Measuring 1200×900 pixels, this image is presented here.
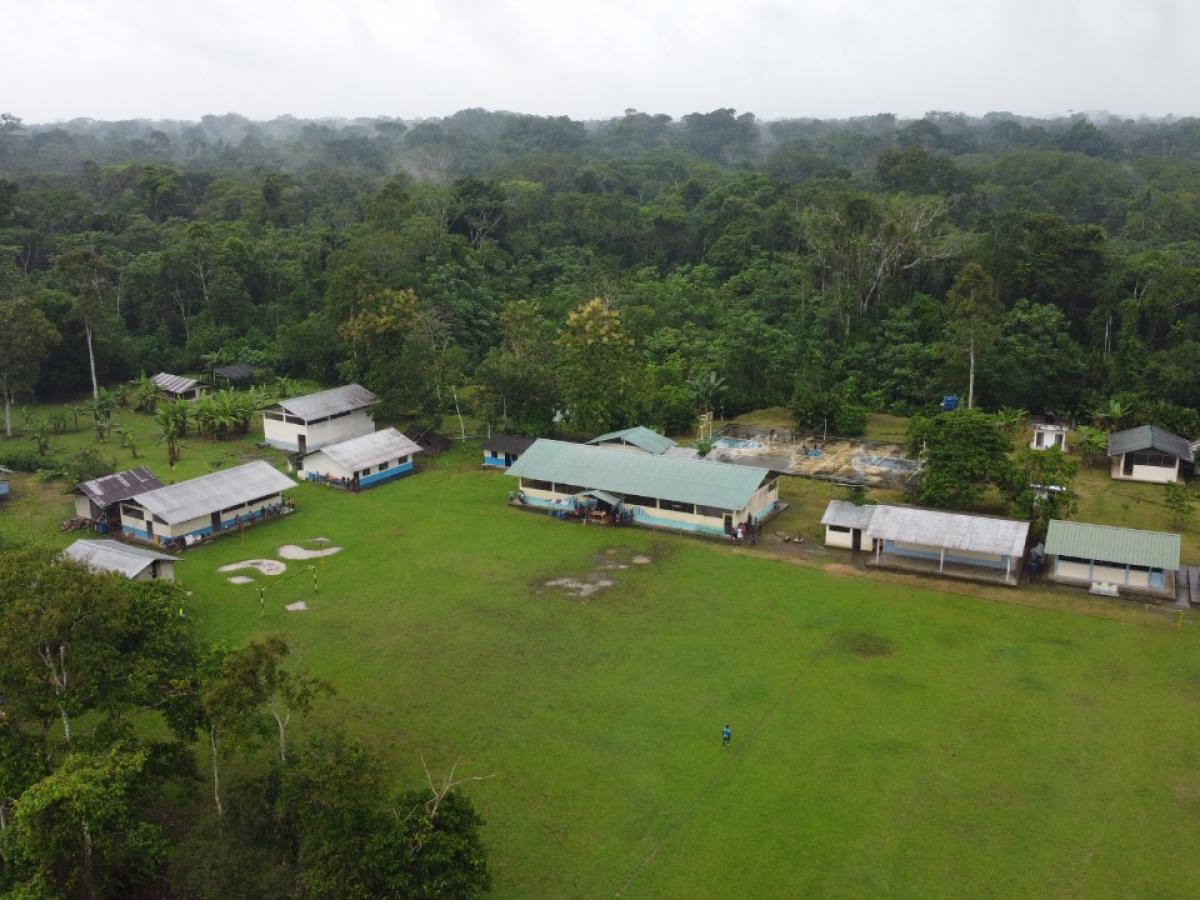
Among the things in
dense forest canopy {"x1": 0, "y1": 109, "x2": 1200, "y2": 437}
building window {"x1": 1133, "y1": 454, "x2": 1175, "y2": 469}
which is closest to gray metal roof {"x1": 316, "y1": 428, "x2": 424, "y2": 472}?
dense forest canopy {"x1": 0, "y1": 109, "x2": 1200, "y2": 437}

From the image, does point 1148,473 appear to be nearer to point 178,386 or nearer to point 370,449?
point 370,449

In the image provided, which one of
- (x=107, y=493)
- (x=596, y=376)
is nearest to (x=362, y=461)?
(x=107, y=493)

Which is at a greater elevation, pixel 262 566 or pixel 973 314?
pixel 973 314

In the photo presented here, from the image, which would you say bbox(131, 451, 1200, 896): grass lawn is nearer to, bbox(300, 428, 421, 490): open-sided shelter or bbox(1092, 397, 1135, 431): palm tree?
bbox(300, 428, 421, 490): open-sided shelter

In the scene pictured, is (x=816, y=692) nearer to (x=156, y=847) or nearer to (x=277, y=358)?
(x=156, y=847)

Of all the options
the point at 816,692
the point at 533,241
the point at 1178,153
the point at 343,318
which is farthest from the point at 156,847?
the point at 1178,153
